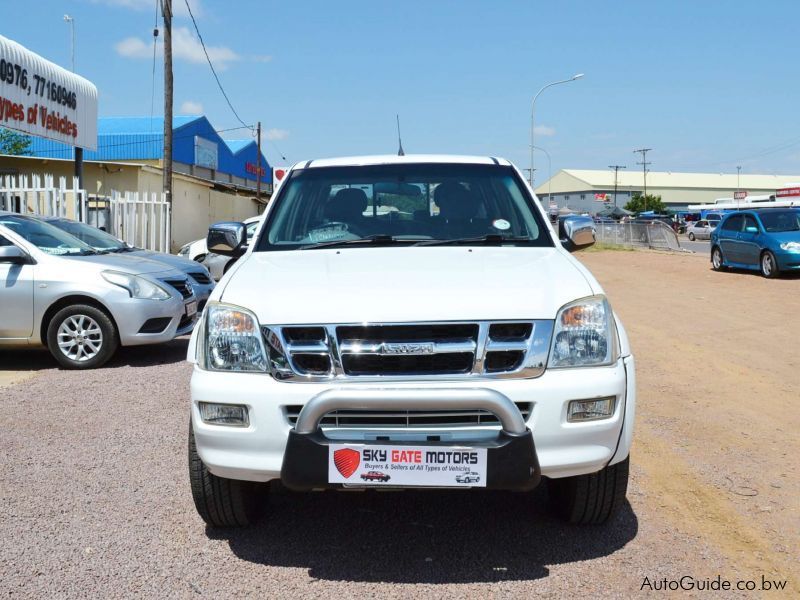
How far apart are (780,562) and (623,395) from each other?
98 cm

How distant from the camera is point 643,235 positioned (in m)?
33.7

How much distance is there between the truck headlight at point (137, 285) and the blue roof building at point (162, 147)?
73.9 feet

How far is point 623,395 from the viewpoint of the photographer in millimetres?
3131

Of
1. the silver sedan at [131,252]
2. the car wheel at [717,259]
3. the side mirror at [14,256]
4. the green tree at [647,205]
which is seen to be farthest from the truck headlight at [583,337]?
the green tree at [647,205]

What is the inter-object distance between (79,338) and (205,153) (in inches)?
1503

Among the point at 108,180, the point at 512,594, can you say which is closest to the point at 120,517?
the point at 512,594

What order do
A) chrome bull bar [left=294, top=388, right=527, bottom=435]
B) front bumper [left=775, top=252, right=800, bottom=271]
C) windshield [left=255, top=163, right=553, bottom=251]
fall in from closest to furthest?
chrome bull bar [left=294, top=388, right=527, bottom=435]
windshield [left=255, top=163, right=553, bottom=251]
front bumper [left=775, top=252, right=800, bottom=271]

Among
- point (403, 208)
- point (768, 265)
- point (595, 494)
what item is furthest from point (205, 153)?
point (595, 494)

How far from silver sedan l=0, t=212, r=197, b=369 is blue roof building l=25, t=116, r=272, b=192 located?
22.4 m

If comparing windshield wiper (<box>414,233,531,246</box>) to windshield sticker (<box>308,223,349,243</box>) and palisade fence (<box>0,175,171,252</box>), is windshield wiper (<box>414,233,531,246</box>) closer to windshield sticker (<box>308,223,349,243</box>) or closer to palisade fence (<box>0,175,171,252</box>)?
windshield sticker (<box>308,223,349,243</box>)

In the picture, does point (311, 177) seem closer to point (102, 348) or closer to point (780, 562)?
point (780, 562)

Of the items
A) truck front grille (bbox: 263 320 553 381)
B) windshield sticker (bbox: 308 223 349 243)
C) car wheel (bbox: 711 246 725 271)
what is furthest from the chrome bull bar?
Answer: car wheel (bbox: 711 246 725 271)

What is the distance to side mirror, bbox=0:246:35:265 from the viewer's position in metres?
7.39

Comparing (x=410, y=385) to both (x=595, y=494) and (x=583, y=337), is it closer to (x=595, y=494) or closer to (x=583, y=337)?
(x=583, y=337)
